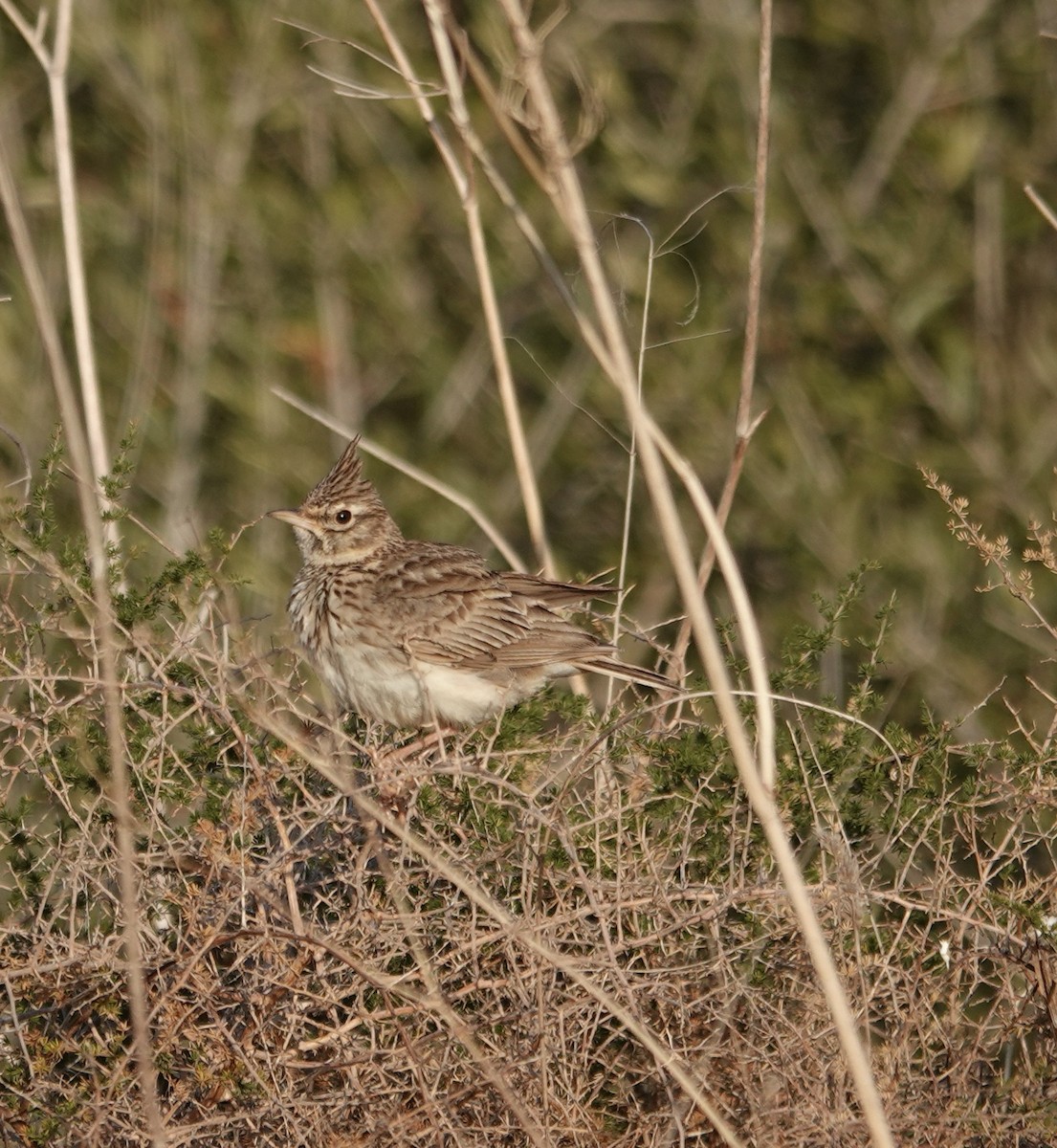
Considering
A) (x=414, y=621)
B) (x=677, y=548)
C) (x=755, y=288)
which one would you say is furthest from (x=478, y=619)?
(x=677, y=548)

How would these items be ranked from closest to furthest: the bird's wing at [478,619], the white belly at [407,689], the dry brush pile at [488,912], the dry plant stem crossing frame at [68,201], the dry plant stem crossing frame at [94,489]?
the dry plant stem crossing frame at [94,489] → the dry brush pile at [488,912] → the dry plant stem crossing frame at [68,201] → the white belly at [407,689] → the bird's wing at [478,619]

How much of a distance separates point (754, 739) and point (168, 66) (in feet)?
21.2

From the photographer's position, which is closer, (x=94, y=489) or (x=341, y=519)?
(x=94, y=489)

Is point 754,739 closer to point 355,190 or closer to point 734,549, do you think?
point 734,549

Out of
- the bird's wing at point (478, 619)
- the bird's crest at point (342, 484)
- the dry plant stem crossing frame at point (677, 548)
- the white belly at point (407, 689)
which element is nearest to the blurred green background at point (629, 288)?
the bird's crest at point (342, 484)

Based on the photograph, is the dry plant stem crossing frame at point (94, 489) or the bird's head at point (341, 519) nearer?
the dry plant stem crossing frame at point (94, 489)

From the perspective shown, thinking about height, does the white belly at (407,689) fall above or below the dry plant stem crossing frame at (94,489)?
→ below

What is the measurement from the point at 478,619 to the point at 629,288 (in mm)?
3044

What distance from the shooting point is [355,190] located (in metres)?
10.4

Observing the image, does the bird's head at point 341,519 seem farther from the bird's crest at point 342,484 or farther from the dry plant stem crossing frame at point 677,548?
the dry plant stem crossing frame at point 677,548

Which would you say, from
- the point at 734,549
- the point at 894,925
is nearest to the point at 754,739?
the point at 894,925

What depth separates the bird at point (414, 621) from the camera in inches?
240

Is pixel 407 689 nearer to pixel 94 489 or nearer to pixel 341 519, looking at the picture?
pixel 341 519

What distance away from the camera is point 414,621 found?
6.46 meters
